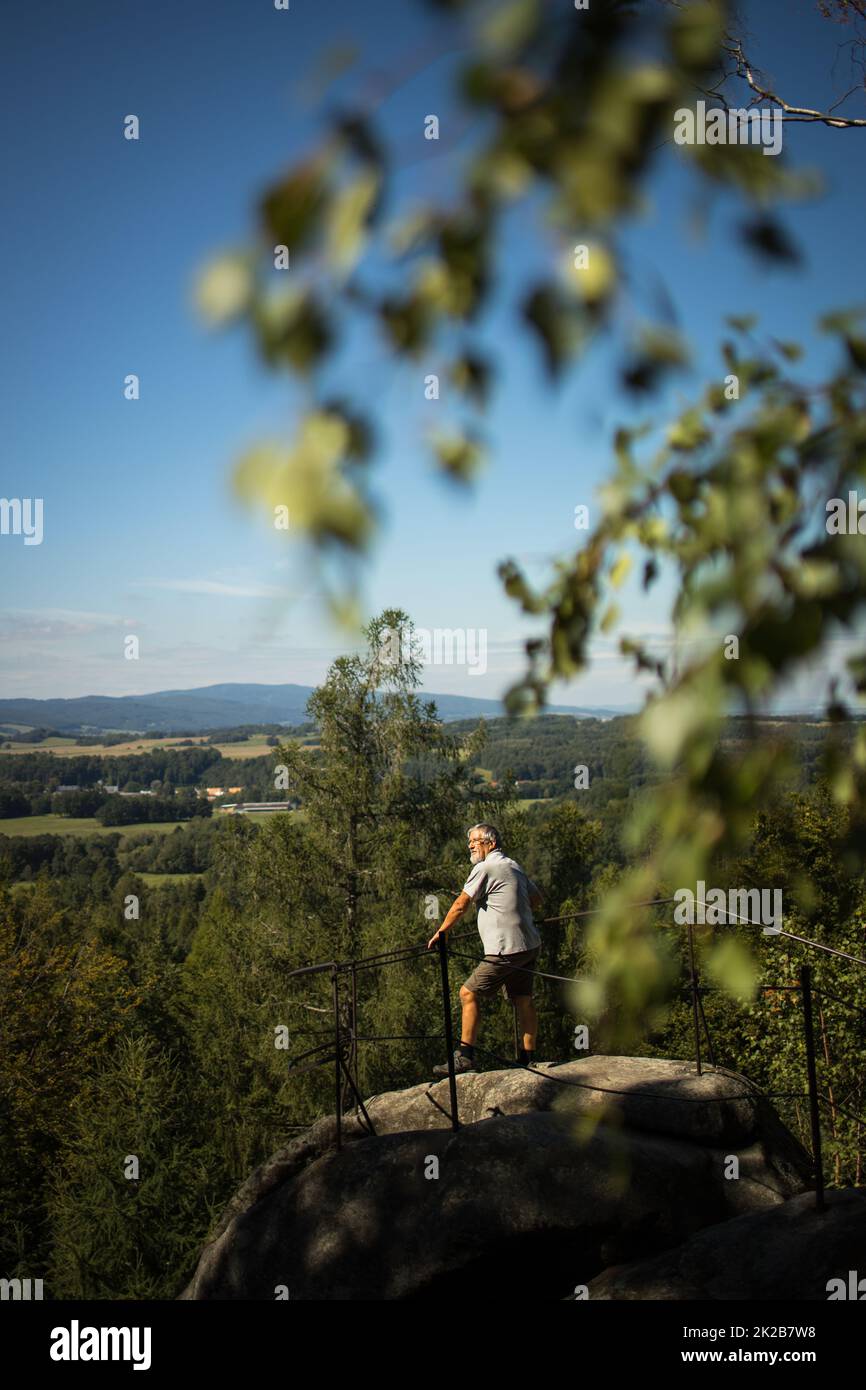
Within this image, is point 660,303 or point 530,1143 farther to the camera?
point 530,1143

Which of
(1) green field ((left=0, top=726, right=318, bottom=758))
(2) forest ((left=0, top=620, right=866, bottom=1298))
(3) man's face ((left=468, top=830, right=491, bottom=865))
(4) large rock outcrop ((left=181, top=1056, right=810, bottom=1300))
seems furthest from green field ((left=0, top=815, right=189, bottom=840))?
(4) large rock outcrop ((left=181, top=1056, right=810, bottom=1300))

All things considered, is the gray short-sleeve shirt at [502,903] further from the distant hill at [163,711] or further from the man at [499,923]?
the distant hill at [163,711]

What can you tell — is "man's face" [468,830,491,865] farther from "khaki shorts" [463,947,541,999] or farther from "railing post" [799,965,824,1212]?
"railing post" [799,965,824,1212]

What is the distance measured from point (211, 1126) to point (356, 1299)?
17.6 meters

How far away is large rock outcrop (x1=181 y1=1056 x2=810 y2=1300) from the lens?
5941mm

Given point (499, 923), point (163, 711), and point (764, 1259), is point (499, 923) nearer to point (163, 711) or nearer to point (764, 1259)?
point (764, 1259)

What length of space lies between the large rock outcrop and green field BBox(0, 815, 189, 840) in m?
64.9

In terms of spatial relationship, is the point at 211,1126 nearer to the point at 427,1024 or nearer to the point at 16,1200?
the point at 16,1200

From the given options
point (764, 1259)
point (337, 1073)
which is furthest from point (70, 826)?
point (764, 1259)

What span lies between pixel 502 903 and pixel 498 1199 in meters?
2.04

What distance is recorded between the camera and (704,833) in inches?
56.0

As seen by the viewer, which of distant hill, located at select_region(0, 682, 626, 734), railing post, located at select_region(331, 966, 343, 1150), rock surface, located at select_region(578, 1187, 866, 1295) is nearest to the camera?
rock surface, located at select_region(578, 1187, 866, 1295)
